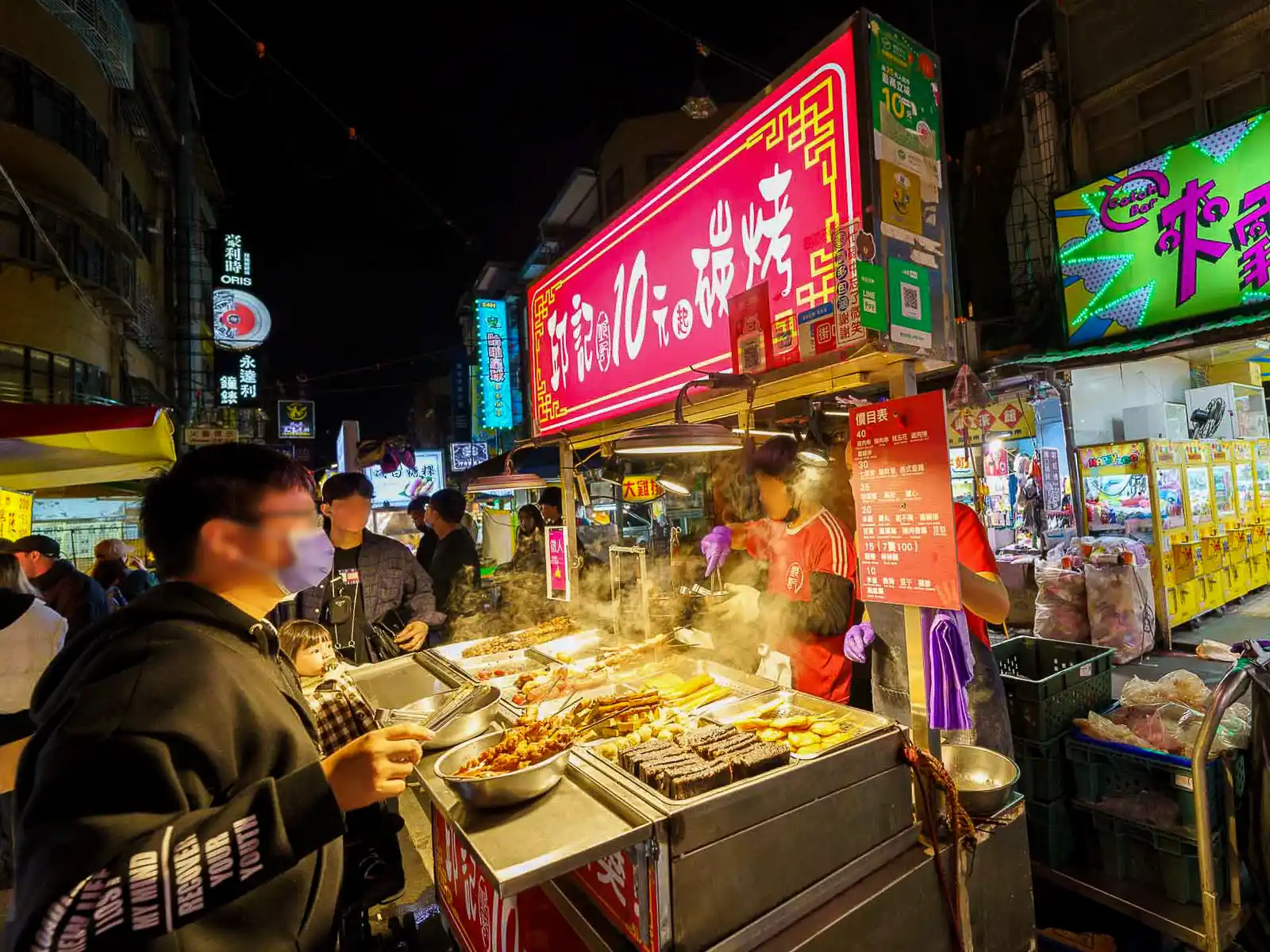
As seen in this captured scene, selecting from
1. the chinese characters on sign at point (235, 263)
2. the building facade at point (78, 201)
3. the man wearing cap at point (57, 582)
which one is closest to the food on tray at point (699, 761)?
the man wearing cap at point (57, 582)

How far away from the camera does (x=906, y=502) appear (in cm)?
246

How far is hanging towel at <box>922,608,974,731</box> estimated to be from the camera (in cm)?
251

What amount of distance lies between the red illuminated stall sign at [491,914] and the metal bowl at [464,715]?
14.8 inches

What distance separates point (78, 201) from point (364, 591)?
17203 mm

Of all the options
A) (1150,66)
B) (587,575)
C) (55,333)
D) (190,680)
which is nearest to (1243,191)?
(1150,66)

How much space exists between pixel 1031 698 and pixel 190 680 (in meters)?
4.09

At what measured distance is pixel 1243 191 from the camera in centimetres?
642

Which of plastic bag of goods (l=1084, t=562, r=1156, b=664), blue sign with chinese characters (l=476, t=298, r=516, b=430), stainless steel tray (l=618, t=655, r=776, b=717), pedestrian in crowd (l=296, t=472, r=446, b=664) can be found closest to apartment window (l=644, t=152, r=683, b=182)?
blue sign with chinese characters (l=476, t=298, r=516, b=430)

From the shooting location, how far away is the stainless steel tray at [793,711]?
2551 millimetres

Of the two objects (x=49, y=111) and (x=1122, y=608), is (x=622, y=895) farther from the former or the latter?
(x=49, y=111)

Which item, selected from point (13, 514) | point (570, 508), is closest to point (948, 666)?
point (570, 508)

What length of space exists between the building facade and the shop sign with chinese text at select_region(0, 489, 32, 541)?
217 inches

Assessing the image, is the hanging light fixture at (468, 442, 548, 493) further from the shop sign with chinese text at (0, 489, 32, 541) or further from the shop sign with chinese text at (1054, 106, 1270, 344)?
the shop sign with chinese text at (1054, 106, 1270, 344)

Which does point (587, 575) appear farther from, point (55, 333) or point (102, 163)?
point (102, 163)
